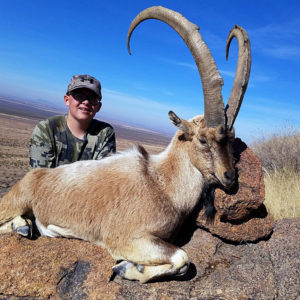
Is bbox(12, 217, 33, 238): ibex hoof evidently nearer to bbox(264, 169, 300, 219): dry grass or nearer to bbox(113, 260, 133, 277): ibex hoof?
bbox(113, 260, 133, 277): ibex hoof

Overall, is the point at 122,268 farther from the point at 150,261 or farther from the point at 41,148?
the point at 41,148

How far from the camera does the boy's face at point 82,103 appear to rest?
5.65 meters

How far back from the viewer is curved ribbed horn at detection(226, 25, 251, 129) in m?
4.04

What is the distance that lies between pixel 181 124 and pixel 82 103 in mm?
2516

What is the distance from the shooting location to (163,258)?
354 centimetres

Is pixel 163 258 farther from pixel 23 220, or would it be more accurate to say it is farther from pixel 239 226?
pixel 23 220

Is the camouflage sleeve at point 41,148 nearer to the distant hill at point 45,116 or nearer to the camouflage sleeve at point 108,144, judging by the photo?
the camouflage sleeve at point 108,144

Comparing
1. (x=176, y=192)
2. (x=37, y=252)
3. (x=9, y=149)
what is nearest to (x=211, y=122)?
(x=176, y=192)

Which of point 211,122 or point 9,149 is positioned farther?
point 9,149

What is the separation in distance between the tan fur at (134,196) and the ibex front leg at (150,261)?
0.01 m

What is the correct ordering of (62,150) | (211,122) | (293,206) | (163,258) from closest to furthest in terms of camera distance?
(163,258) < (211,122) < (62,150) < (293,206)

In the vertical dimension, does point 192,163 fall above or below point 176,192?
above

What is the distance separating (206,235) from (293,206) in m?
2.86

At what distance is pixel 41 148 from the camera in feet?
18.3
